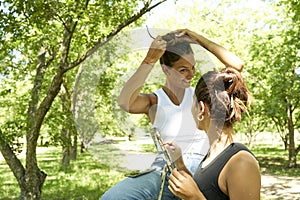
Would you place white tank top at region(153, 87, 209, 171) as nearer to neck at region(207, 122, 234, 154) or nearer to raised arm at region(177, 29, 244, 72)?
neck at region(207, 122, 234, 154)

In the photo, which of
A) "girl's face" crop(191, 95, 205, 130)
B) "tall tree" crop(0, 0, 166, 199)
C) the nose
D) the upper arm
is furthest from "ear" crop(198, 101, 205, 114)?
"tall tree" crop(0, 0, 166, 199)

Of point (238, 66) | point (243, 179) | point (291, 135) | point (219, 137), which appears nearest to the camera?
point (243, 179)

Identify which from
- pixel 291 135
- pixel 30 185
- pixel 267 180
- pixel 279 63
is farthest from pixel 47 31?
pixel 291 135

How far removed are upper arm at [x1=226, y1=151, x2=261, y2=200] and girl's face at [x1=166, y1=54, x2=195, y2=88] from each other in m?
0.35

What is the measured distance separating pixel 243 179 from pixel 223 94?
302mm

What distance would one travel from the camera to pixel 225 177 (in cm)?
149

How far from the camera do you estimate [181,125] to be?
163 centimetres

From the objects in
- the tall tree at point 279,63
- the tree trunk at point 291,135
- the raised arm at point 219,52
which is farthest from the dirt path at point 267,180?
the tall tree at point 279,63

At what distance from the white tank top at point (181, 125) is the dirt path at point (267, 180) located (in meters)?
0.09

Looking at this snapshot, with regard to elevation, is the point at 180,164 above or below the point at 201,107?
below

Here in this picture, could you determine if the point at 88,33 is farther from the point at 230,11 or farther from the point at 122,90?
the point at 230,11

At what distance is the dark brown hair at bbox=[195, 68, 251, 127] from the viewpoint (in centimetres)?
154

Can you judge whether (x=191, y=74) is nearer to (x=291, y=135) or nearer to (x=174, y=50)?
(x=174, y=50)

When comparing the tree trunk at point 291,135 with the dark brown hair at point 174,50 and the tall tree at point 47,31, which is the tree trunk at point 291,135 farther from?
the dark brown hair at point 174,50
